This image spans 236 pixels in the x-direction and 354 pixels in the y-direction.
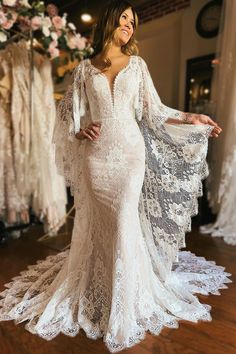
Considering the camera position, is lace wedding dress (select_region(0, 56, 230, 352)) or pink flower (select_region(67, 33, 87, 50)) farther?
pink flower (select_region(67, 33, 87, 50))

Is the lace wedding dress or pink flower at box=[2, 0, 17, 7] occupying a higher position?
pink flower at box=[2, 0, 17, 7]

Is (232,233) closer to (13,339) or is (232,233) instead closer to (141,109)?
(141,109)

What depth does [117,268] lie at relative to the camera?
1.50 metres

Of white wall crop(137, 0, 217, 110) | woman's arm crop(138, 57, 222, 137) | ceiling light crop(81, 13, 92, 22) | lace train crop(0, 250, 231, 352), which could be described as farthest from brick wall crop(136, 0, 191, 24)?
lace train crop(0, 250, 231, 352)

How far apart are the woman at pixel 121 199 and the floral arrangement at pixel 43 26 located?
3.77 ft

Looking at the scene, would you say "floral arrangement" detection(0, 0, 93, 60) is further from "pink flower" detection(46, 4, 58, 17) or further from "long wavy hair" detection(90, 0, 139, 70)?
"long wavy hair" detection(90, 0, 139, 70)

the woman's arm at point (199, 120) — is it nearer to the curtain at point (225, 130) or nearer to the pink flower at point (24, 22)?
the curtain at point (225, 130)

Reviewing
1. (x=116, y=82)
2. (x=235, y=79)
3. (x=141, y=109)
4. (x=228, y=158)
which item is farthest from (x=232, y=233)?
(x=116, y=82)

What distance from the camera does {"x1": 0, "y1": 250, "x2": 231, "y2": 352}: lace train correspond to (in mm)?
1497

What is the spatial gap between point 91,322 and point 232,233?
1797 millimetres

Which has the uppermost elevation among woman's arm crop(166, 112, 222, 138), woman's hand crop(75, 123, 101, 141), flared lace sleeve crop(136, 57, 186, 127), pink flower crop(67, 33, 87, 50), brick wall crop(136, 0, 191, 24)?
brick wall crop(136, 0, 191, 24)

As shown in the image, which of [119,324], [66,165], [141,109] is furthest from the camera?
[66,165]

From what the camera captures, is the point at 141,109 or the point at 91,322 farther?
the point at 141,109

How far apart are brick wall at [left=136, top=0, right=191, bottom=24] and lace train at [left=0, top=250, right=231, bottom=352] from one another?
3.18 m
